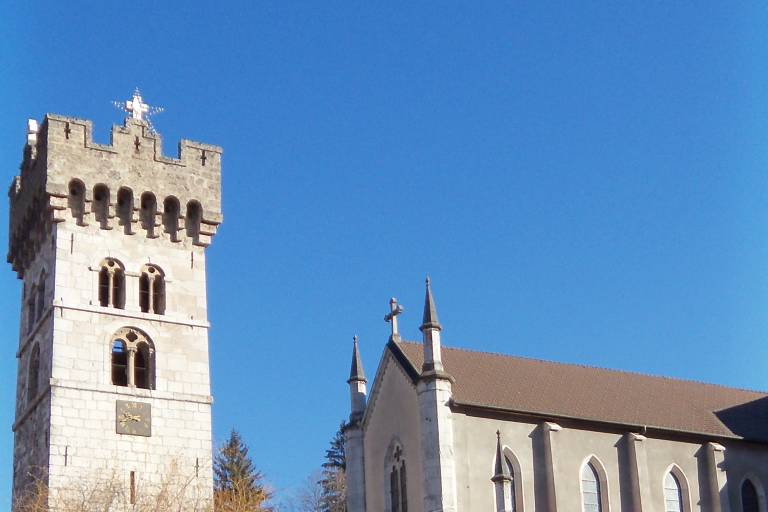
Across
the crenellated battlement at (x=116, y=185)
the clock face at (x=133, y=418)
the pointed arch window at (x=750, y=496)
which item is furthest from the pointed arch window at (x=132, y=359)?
the pointed arch window at (x=750, y=496)

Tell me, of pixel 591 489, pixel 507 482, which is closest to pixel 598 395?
pixel 591 489

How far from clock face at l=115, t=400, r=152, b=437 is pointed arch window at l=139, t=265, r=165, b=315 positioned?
13.7 feet

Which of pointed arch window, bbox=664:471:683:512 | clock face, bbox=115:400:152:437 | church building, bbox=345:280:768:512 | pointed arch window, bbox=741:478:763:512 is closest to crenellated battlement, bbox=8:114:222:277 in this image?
clock face, bbox=115:400:152:437

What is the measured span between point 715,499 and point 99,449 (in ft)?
72.6

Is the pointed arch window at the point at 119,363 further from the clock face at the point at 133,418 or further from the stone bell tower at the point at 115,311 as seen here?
the clock face at the point at 133,418

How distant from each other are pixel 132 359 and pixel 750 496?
76.9 feet

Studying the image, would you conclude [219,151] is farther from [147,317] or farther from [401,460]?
[401,460]

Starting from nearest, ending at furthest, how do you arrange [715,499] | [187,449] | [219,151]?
[715,499], [187,449], [219,151]

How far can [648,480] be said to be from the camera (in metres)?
51.7

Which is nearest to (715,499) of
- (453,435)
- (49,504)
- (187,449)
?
(453,435)

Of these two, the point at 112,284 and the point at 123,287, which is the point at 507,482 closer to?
the point at 123,287

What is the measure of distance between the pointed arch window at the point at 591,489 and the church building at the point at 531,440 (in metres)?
0.04

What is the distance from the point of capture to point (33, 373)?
58.6m

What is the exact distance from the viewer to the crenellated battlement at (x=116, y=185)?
191 ft
